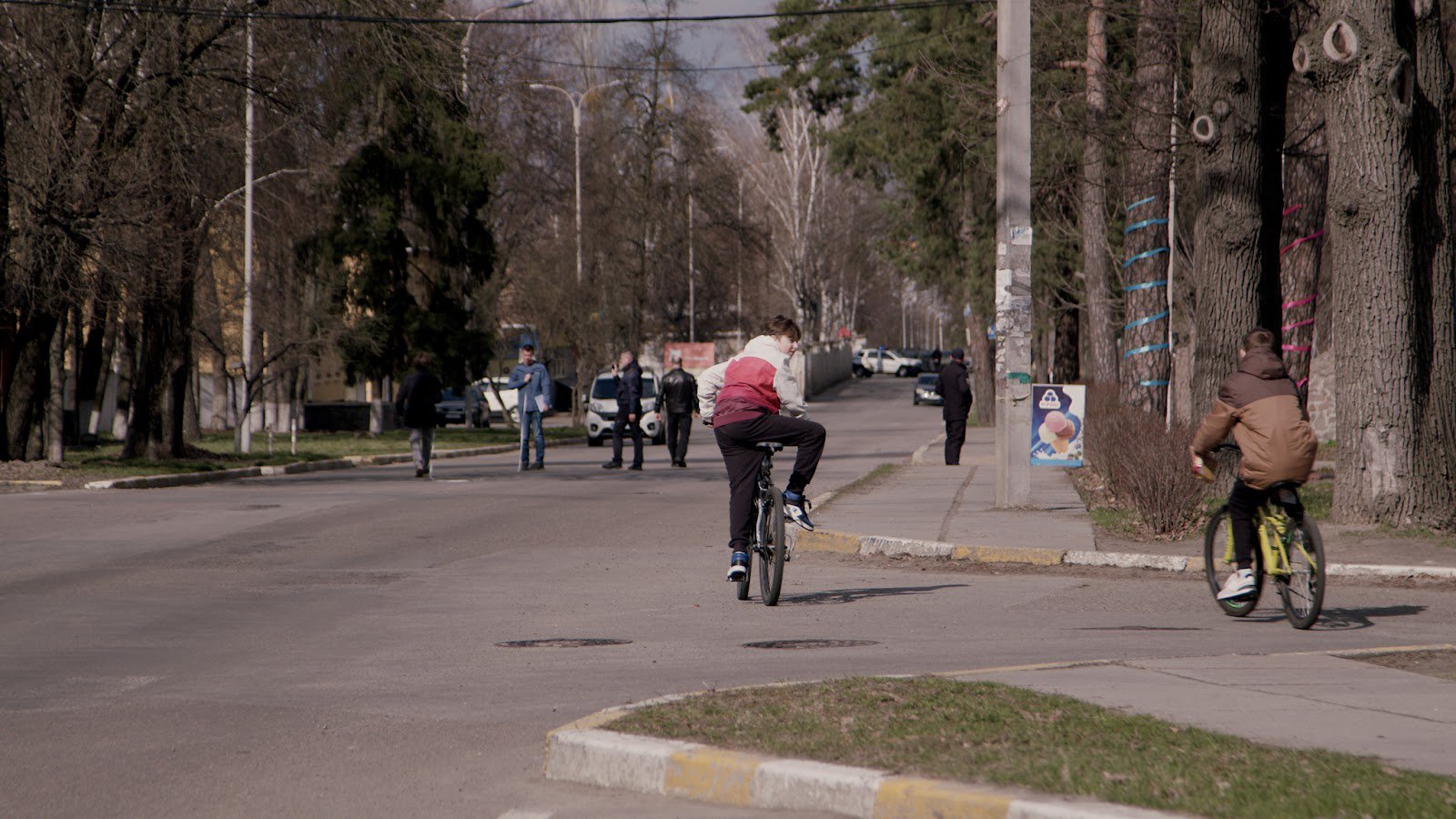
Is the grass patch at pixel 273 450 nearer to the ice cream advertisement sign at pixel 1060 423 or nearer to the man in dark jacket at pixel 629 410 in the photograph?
the man in dark jacket at pixel 629 410

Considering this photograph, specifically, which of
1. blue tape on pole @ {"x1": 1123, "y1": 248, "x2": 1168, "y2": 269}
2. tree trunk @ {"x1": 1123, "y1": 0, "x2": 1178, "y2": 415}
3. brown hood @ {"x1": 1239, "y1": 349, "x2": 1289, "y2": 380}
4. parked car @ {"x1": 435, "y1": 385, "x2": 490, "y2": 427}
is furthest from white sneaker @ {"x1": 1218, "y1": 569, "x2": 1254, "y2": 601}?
parked car @ {"x1": 435, "y1": 385, "x2": 490, "y2": 427}

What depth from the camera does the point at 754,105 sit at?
159 ft

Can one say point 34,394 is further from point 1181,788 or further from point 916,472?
point 1181,788

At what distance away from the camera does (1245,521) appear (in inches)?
390

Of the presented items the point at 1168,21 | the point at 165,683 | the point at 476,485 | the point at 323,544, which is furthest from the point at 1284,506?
the point at 476,485

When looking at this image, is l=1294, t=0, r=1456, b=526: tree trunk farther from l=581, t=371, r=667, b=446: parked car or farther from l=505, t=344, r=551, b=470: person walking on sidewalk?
l=581, t=371, r=667, b=446: parked car

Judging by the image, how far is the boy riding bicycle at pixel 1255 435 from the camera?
953 cm

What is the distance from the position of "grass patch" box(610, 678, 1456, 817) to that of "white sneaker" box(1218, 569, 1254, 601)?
145 inches

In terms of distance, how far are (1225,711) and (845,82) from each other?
131 feet

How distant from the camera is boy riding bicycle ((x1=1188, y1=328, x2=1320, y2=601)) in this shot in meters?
9.53

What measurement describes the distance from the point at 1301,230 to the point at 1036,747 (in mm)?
19076

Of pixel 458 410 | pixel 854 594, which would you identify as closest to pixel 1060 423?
pixel 854 594

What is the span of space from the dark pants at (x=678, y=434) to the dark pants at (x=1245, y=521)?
1738 cm

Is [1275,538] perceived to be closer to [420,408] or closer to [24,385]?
[420,408]
